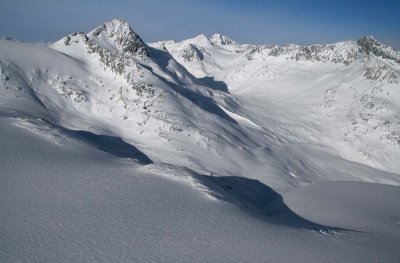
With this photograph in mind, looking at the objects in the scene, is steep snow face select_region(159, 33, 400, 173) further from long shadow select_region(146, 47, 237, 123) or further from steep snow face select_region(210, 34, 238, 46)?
steep snow face select_region(210, 34, 238, 46)

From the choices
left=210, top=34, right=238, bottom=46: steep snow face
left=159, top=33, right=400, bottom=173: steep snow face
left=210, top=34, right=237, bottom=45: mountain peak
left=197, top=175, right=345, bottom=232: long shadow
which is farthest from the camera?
left=210, top=34, right=237, bottom=45: mountain peak

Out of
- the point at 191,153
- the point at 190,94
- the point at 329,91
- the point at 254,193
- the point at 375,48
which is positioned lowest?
the point at 254,193

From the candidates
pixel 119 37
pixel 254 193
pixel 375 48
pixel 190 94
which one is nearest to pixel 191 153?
pixel 254 193

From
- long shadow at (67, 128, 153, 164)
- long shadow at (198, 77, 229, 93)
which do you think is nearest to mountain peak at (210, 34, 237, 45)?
long shadow at (198, 77, 229, 93)

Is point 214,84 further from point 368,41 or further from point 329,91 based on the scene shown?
point 368,41

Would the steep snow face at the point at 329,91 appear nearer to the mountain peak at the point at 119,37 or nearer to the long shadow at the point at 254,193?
the long shadow at the point at 254,193

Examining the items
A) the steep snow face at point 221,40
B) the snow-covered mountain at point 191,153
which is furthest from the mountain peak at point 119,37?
the steep snow face at point 221,40
